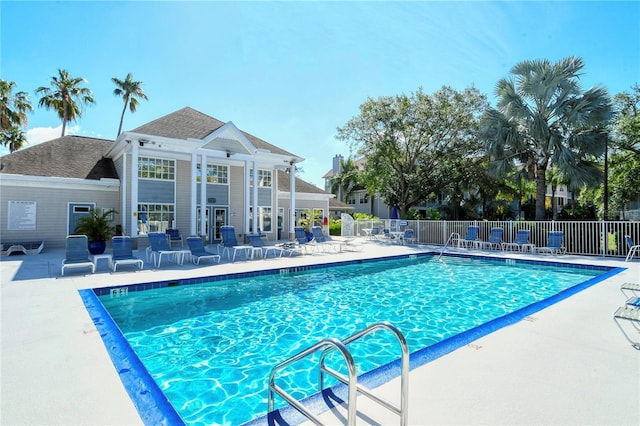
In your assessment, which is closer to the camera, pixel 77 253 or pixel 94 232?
pixel 77 253

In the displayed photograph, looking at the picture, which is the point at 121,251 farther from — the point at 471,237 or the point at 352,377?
the point at 471,237

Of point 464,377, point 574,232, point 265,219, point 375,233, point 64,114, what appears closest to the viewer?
point 464,377

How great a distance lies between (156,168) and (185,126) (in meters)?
2.69

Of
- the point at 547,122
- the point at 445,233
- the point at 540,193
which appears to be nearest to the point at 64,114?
the point at 445,233

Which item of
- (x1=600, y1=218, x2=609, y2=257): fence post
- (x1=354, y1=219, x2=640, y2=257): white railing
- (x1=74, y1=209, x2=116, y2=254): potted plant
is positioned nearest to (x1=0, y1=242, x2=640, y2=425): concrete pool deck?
(x1=74, y1=209, x2=116, y2=254): potted plant

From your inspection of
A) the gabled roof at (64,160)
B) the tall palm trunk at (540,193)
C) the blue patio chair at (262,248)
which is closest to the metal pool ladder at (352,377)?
the blue patio chair at (262,248)

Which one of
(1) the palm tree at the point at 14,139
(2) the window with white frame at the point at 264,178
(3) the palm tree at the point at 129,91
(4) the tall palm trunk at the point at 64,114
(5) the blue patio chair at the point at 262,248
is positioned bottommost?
(5) the blue patio chair at the point at 262,248

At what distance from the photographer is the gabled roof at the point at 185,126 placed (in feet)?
49.4

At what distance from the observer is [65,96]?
26.0m

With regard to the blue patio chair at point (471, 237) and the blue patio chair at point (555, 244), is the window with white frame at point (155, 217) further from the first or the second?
the blue patio chair at point (555, 244)

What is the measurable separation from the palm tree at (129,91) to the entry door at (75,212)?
18.2 meters

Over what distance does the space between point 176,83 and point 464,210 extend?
23.4 m

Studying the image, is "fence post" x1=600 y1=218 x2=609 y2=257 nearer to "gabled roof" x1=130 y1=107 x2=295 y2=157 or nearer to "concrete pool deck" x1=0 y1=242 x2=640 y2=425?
"concrete pool deck" x1=0 y1=242 x2=640 y2=425

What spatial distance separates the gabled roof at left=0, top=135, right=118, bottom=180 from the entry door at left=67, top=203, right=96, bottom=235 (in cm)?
139
